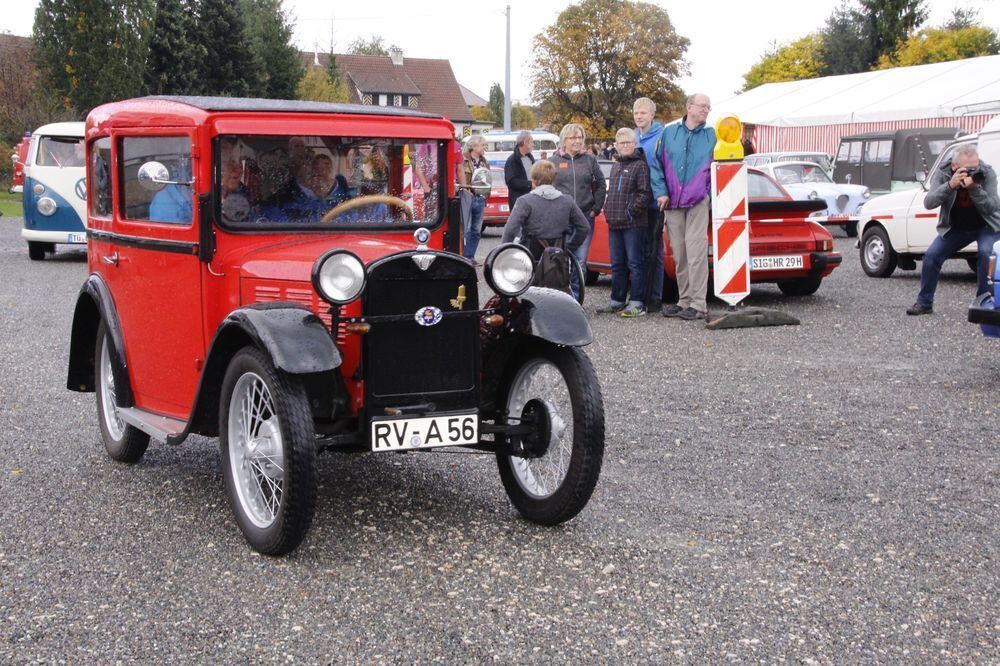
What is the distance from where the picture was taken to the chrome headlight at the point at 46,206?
17.9 meters

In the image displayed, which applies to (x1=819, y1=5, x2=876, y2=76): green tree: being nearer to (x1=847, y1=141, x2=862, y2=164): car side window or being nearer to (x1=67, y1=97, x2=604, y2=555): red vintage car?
(x1=847, y1=141, x2=862, y2=164): car side window

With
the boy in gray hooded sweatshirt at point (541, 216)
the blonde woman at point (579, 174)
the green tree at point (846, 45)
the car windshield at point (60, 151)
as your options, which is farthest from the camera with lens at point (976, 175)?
the green tree at point (846, 45)

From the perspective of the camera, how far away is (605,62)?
235ft

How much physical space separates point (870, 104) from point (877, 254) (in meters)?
18.4

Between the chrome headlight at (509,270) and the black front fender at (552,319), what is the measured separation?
0.09 meters

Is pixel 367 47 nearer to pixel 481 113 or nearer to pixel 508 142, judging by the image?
pixel 481 113

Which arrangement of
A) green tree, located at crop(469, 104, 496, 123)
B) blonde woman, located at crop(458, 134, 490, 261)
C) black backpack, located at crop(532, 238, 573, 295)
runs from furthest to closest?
green tree, located at crop(469, 104, 496, 123) < blonde woman, located at crop(458, 134, 490, 261) < black backpack, located at crop(532, 238, 573, 295)

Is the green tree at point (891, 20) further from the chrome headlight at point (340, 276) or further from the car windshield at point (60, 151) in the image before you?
the chrome headlight at point (340, 276)

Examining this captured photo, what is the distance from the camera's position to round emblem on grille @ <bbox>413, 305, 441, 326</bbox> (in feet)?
14.9

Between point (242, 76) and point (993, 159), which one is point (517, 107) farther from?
point (993, 159)

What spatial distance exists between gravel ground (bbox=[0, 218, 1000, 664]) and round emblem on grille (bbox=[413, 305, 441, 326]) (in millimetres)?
890

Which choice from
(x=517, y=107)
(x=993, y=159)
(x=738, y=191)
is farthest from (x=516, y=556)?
(x=517, y=107)

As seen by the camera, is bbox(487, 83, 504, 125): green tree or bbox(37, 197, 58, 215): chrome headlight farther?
bbox(487, 83, 504, 125): green tree

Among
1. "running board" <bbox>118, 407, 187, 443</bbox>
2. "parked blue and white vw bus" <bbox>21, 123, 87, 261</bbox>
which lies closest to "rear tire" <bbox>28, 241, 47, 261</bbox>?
"parked blue and white vw bus" <bbox>21, 123, 87, 261</bbox>
